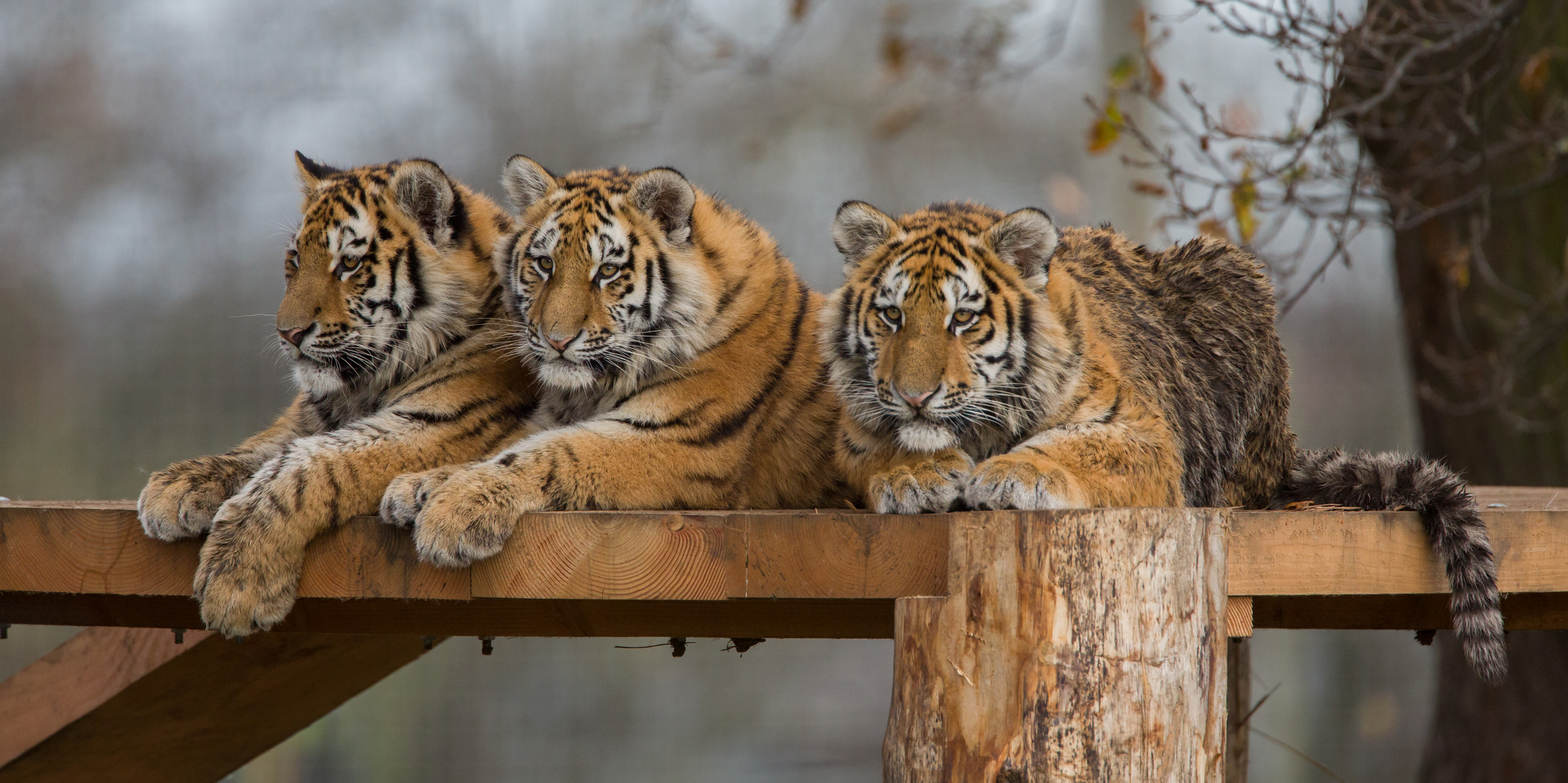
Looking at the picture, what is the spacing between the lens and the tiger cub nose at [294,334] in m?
2.16

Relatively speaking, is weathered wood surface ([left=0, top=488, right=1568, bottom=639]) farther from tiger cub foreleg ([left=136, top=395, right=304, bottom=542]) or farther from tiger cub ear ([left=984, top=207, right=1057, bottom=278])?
tiger cub ear ([left=984, top=207, right=1057, bottom=278])

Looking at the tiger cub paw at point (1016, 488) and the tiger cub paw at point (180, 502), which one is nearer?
the tiger cub paw at point (1016, 488)

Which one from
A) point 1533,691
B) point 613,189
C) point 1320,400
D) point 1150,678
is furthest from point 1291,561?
point 1320,400

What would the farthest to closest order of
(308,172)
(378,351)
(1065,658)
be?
(308,172) < (378,351) < (1065,658)

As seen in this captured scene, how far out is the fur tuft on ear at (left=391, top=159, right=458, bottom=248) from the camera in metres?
2.28

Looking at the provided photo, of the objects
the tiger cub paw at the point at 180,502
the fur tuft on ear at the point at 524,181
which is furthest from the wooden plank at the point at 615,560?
the fur tuft on ear at the point at 524,181

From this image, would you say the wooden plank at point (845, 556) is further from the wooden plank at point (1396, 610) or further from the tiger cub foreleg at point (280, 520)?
the wooden plank at point (1396, 610)

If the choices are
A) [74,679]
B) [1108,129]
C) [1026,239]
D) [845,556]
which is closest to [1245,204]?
[1108,129]

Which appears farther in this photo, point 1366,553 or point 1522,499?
point 1522,499

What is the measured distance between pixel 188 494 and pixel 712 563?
0.86 metres

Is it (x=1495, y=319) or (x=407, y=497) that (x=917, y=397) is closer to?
(x=407, y=497)

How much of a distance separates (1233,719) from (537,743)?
2824 mm

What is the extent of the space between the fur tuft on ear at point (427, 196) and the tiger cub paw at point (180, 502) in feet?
1.96

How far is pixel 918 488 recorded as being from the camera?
1776 millimetres
